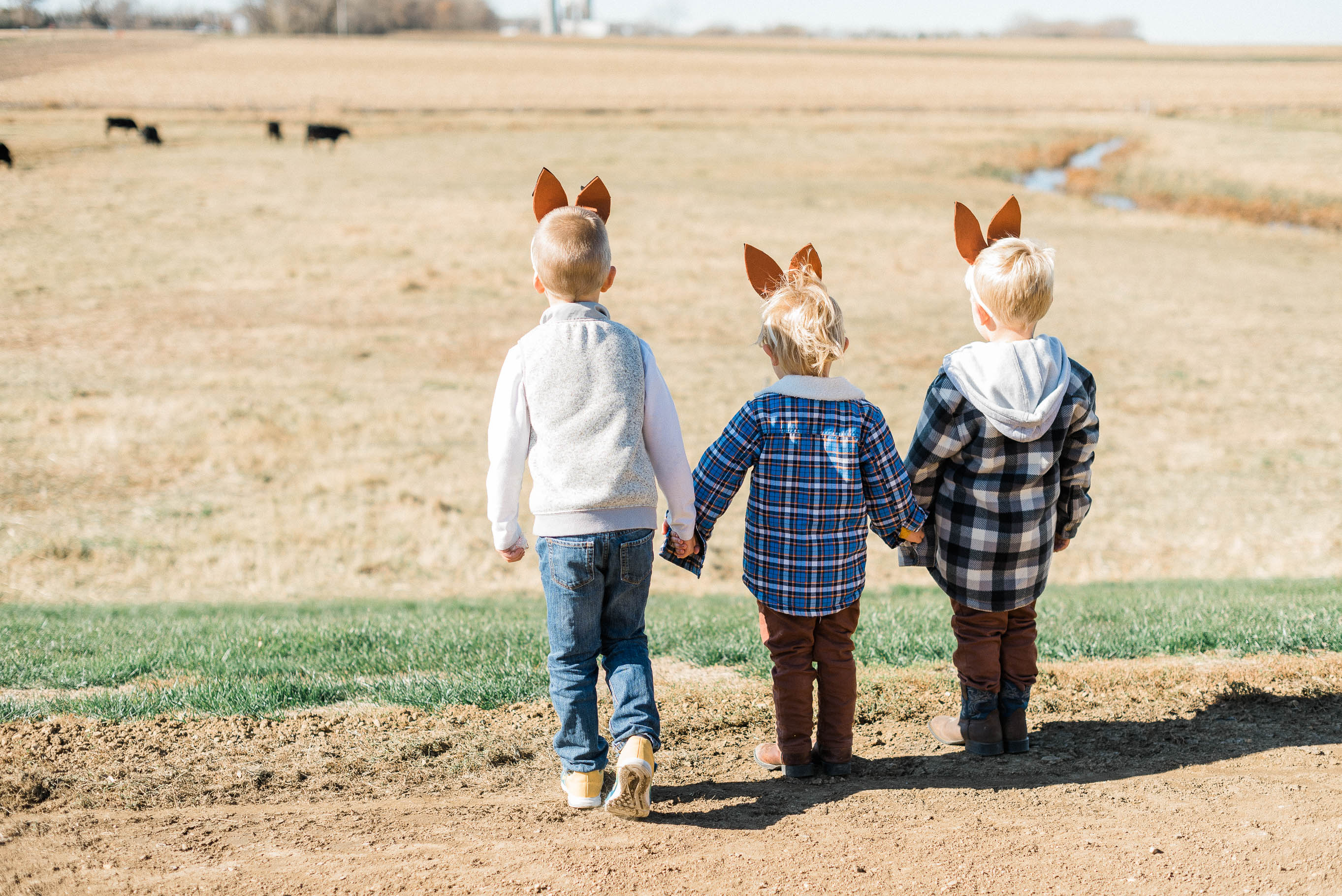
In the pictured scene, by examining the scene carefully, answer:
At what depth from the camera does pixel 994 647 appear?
11.4 ft

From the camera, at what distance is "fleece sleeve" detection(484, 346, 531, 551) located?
2.97 meters

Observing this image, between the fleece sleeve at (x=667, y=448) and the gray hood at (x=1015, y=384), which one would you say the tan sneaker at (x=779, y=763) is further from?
the gray hood at (x=1015, y=384)

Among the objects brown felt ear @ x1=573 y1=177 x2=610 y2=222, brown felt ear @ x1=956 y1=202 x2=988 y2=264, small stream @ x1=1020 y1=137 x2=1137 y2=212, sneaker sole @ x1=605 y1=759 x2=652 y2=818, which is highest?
small stream @ x1=1020 y1=137 x2=1137 y2=212

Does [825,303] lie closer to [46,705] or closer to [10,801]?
[10,801]

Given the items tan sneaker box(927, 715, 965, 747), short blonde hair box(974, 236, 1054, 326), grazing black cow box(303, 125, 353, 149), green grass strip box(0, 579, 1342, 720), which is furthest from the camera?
grazing black cow box(303, 125, 353, 149)

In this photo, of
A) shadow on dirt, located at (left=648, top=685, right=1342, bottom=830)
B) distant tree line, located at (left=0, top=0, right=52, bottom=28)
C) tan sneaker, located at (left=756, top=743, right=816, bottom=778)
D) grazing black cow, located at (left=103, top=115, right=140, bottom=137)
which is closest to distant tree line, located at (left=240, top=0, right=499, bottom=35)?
grazing black cow, located at (left=103, top=115, right=140, bottom=137)

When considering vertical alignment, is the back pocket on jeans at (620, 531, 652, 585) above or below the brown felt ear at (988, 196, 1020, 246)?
below

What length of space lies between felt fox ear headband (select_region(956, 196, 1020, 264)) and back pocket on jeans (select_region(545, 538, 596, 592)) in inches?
63.2

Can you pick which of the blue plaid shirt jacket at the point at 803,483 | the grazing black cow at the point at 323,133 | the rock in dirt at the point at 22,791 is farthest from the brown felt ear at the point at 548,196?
the grazing black cow at the point at 323,133

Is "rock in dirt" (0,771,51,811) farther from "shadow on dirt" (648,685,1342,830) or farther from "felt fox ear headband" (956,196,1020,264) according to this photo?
"felt fox ear headband" (956,196,1020,264)

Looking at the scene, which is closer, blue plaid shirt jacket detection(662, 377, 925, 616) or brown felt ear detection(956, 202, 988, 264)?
blue plaid shirt jacket detection(662, 377, 925, 616)

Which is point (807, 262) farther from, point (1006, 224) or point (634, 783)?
point (634, 783)

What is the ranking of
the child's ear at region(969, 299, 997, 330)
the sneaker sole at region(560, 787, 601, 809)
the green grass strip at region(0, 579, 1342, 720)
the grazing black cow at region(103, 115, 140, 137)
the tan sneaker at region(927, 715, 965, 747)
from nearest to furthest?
the sneaker sole at region(560, 787, 601, 809), the child's ear at region(969, 299, 997, 330), the tan sneaker at region(927, 715, 965, 747), the green grass strip at region(0, 579, 1342, 720), the grazing black cow at region(103, 115, 140, 137)

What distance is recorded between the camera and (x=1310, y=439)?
12.5 m
